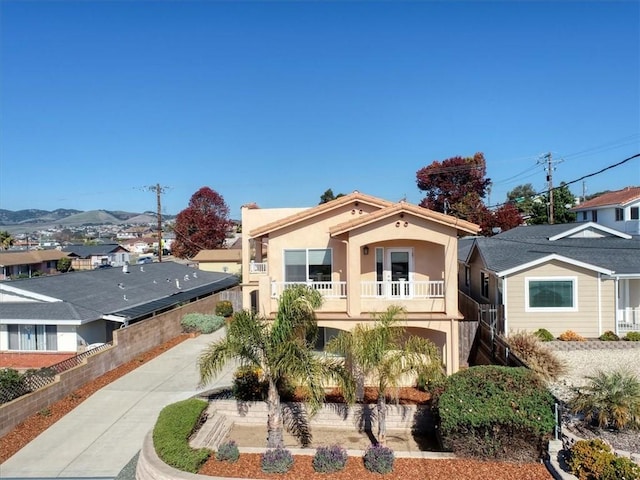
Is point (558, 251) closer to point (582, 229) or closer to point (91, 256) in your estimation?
point (582, 229)

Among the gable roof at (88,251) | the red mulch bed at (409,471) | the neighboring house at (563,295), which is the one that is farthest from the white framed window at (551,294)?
the gable roof at (88,251)

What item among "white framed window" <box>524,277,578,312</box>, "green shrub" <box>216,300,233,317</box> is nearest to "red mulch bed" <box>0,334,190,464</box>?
"green shrub" <box>216,300,233,317</box>

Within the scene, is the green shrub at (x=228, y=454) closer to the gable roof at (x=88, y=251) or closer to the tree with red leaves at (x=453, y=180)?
the tree with red leaves at (x=453, y=180)

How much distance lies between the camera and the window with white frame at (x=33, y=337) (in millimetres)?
18109

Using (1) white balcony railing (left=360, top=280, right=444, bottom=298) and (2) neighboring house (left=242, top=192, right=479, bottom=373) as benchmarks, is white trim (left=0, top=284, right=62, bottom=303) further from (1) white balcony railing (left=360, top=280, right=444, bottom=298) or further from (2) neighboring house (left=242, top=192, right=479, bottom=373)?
(1) white balcony railing (left=360, top=280, right=444, bottom=298)

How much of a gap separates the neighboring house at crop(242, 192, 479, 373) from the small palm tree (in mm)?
4461

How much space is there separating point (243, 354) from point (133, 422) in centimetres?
446

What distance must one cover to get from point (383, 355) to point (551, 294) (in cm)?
1070

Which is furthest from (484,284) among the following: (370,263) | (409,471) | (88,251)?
(88,251)

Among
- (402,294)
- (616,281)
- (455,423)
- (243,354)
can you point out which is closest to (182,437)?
(243,354)

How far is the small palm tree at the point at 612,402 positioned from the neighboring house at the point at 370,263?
4.46 m

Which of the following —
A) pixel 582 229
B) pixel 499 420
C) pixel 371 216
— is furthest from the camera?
pixel 582 229

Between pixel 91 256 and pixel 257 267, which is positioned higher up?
pixel 257 267

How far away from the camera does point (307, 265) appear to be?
52.9ft
